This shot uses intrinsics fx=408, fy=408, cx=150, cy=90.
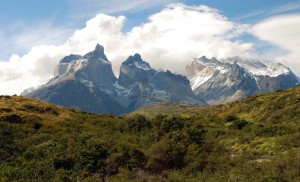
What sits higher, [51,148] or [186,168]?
[51,148]

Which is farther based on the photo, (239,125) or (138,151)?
(239,125)

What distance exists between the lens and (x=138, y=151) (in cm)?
6706

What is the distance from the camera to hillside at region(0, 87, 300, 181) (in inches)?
2179

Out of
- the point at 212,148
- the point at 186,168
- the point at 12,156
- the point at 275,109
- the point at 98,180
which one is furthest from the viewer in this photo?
the point at 275,109

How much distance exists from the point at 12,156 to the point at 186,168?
28.0m

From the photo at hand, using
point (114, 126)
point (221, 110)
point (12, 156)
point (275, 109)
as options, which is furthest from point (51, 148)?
point (221, 110)

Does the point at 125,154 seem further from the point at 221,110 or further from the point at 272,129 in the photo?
the point at 221,110

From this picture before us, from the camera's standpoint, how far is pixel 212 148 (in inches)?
2808

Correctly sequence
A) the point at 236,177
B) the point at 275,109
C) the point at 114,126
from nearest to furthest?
the point at 236,177 < the point at 114,126 < the point at 275,109

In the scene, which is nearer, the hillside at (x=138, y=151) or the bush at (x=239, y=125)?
the hillside at (x=138, y=151)

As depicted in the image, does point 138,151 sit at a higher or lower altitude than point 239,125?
lower

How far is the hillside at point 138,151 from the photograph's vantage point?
2179 inches

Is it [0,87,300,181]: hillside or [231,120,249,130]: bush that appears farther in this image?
[231,120,249,130]: bush

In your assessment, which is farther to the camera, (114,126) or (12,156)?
(114,126)
